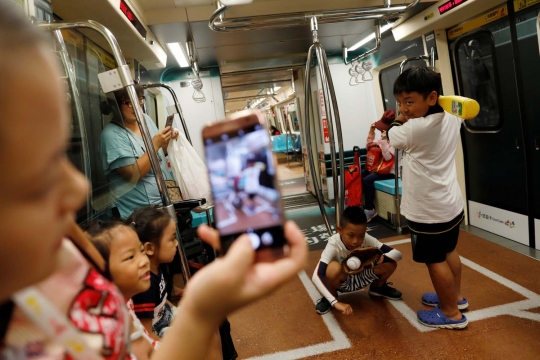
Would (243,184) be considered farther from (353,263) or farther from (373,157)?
(373,157)

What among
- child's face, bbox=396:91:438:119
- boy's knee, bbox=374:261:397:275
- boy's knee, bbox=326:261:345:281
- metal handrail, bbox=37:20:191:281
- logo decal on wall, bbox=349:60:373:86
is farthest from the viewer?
logo decal on wall, bbox=349:60:373:86

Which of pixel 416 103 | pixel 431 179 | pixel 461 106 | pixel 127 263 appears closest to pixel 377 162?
pixel 431 179

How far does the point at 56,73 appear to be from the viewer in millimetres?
371

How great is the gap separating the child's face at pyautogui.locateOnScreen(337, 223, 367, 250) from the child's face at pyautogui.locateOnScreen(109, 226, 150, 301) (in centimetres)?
172

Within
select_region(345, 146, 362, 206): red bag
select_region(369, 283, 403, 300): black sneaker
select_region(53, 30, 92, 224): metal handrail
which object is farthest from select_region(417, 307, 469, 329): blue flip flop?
select_region(345, 146, 362, 206): red bag

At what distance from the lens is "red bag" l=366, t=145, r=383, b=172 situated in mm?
5166

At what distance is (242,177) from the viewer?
2.09 ft

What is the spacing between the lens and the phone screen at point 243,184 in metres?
0.63

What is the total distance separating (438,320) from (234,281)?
2460mm

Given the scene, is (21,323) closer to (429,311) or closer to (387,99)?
(429,311)

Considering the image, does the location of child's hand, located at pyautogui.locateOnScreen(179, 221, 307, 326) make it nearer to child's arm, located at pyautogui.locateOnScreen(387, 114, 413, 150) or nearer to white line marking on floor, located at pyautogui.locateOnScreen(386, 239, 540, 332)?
child's arm, located at pyautogui.locateOnScreen(387, 114, 413, 150)

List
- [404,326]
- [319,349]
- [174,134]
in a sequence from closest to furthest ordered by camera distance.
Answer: [174,134] < [319,349] < [404,326]

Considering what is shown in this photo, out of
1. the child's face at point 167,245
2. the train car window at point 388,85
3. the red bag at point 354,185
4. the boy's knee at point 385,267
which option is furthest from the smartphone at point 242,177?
the train car window at point 388,85

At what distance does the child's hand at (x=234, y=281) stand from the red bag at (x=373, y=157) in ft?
16.0
